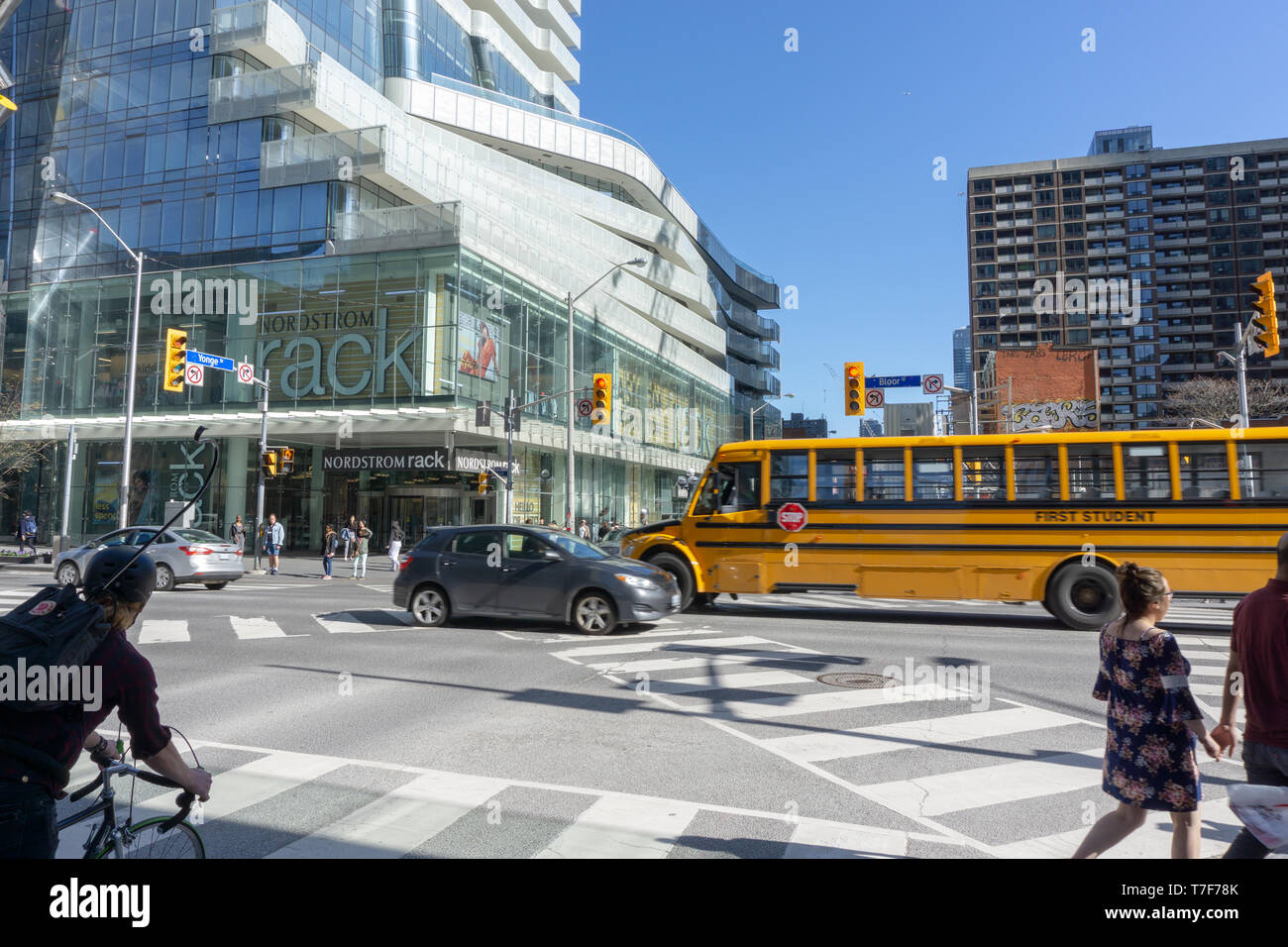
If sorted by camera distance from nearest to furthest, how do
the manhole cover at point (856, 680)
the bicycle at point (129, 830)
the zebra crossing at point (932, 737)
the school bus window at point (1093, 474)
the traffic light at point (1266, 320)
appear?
the bicycle at point (129, 830) < the zebra crossing at point (932, 737) < the manhole cover at point (856, 680) < the school bus window at point (1093, 474) < the traffic light at point (1266, 320)

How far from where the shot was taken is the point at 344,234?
35156 millimetres

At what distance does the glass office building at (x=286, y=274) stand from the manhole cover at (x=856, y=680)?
21310 mm

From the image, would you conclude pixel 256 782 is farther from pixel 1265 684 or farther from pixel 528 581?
pixel 528 581

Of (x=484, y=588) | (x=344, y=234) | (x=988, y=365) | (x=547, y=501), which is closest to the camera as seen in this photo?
(x=484, y=588)

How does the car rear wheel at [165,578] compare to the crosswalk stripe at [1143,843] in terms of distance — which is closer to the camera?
the crosswalk stripe at [1143,843]

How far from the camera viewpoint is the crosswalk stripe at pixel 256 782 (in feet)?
16.5

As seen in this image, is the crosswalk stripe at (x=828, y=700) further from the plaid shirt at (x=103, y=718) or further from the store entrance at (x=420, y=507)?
the store entrance at (x=420, y=507)

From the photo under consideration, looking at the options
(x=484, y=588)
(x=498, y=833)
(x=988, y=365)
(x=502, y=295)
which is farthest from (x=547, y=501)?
(x=988, y=365)

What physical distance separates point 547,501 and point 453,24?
109 ft

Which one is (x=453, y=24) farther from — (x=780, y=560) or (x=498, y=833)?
(x=498, y=833)

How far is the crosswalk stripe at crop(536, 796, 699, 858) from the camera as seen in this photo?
4.33m

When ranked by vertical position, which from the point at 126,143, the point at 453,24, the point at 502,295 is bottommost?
the point at 502,295

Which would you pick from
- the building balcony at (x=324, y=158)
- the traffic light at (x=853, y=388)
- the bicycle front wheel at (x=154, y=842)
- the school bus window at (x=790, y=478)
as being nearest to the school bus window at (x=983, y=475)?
the school bus window at (x=790, y=478)
